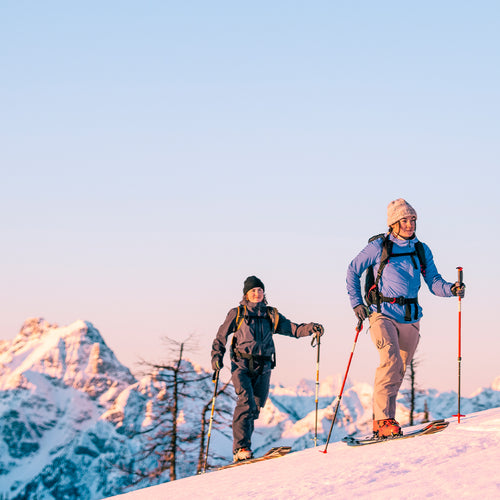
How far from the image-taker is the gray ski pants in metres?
10.2

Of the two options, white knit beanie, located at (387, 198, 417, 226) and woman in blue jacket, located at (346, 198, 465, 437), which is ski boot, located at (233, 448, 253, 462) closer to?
woman in blue jacket, located at (346, 198, 465, 437)

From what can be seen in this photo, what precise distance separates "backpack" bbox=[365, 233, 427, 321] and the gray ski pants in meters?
0.17

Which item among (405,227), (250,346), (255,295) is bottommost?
(250,346)

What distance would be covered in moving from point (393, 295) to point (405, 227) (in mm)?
845

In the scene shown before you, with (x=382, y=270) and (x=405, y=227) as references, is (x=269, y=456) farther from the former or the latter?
(x=405, y=227)

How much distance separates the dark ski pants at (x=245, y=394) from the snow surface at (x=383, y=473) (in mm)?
1573

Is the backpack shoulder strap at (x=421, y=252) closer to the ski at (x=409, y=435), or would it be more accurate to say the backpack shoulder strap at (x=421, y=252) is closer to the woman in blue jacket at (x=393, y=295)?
the woman in blue jacket at (x=393, y=295)

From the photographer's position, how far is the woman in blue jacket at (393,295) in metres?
10.2

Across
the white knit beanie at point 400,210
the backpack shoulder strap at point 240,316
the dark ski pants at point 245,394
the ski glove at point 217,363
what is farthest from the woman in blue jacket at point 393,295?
the ski glove at point 217,363

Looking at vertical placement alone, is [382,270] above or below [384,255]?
below

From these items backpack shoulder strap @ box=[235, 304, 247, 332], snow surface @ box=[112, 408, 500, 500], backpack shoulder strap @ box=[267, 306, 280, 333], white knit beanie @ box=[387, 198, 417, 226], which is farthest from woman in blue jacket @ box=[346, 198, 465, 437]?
backpack shoulder strap @ box=[235, 304, 247, 332]

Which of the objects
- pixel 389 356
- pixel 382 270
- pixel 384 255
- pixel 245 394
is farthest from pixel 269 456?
pixel 384 255

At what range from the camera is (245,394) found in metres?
12.3

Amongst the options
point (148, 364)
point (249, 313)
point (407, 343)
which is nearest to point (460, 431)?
point (407, 343)
